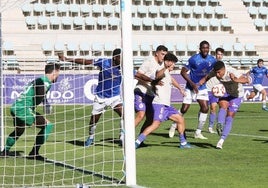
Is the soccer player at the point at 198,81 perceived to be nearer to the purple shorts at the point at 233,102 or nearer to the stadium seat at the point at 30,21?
the purple shorts at the point at 233,102

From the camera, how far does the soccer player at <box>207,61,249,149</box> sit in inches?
576

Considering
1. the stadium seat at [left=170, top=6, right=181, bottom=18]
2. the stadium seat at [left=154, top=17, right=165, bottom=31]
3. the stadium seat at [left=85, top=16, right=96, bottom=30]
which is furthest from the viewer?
the stadium seat at [left=170, top=6, right=181, bottom=18]

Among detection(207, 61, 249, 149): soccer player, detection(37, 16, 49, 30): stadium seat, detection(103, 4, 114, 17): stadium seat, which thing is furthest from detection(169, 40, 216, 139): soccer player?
detection(103, 4, 114, 17): stadium seat

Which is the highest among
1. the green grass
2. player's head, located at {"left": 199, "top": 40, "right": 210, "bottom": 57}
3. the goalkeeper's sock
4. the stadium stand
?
the stadium stand

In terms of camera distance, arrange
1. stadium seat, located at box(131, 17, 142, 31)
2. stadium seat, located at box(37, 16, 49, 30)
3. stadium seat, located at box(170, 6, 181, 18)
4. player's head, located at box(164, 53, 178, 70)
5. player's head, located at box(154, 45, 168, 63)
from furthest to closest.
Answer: stadium seat, located at box(170, 6, 181, 18) < stadium seat, located at box(131, 17, 142, 31) < stadium seat, located at box(37, 16, 49, 30) < player's head, located at box(154, 45, 168, 63) < player's head, located at box(164, 53, 178, 70)

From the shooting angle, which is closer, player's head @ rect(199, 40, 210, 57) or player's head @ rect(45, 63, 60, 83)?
player's head @ rect(45, 63, 60, 83)

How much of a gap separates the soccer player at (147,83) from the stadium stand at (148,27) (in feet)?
66.8

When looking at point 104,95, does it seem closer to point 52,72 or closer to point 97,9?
point 52,72

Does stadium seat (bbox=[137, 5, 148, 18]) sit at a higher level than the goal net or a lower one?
higher

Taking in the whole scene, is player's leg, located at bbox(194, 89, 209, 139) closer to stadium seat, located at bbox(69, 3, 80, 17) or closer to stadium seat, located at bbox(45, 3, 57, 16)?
stadium seat, located at bbox(45, 3, 57, 16)

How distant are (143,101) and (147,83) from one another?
474 mm

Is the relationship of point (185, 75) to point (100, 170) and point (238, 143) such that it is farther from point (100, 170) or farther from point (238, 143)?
point (100, 170)

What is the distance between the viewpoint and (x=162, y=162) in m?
12.3

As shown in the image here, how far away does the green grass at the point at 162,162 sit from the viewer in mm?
10172
